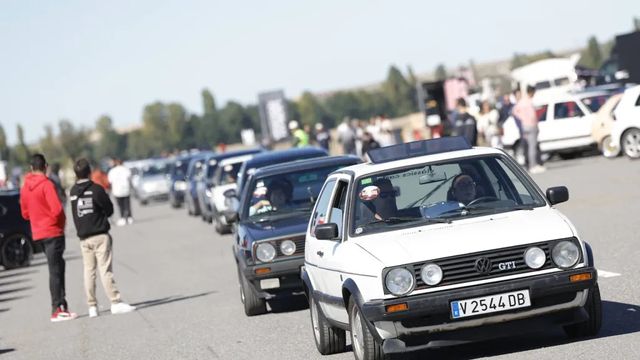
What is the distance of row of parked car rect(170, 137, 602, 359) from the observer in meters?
8.66

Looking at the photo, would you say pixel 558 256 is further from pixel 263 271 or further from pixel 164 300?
pixel 164 300

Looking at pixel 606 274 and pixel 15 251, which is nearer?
pixel 606 274

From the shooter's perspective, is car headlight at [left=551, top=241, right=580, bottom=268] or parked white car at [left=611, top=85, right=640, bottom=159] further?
parked white car at [left=611, top=85, right=640, bottom=159]

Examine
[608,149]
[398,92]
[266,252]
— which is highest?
[266,252]

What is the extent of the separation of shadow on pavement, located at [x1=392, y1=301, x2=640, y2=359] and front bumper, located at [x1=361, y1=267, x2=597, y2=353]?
60cm

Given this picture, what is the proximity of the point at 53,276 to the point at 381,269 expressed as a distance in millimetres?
8533

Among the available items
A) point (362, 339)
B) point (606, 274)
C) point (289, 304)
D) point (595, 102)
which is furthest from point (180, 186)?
point (362, 339)

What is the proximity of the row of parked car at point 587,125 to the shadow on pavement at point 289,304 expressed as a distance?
15569 mm

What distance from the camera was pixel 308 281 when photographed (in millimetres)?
10703

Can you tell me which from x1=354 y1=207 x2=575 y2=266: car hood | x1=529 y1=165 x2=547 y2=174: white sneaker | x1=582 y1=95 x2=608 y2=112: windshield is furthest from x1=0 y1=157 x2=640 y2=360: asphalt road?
x1=582 y1=95 x2=608 y2=112: windshield

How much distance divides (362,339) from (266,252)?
14.7 feet

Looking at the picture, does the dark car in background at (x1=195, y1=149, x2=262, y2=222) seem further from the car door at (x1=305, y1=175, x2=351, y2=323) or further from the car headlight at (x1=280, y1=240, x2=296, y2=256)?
the car door at (x1=305, y1=175, x2=351, y2=323)

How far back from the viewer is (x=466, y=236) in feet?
29.0

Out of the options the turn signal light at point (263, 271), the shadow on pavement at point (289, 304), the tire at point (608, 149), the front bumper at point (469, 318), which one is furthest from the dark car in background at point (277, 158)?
the tire at point (608, 149)
